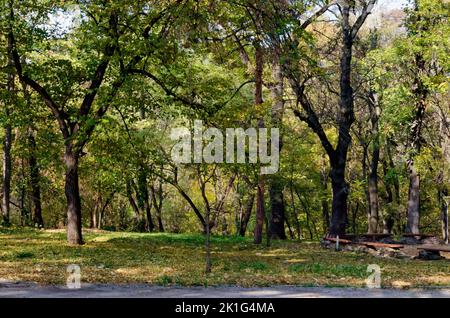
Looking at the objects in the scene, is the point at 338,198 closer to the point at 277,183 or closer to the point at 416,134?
the point at 277,183

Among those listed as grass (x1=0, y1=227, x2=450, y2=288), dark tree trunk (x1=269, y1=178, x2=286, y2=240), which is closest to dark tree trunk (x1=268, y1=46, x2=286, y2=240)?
dark tree trunk (x1=269, y1=178, x2=286, y2=240)

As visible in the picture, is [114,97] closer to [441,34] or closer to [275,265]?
[275,265]

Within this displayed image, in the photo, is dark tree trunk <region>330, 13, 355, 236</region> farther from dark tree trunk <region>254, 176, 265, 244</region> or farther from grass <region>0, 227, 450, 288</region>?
grass <region>0, 227, 450, 288</region>

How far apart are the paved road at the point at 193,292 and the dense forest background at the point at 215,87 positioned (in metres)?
3.63

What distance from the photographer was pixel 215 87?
2173 cm

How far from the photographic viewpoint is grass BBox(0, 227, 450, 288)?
12594 millimetres

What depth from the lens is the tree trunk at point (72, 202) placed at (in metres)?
20.4

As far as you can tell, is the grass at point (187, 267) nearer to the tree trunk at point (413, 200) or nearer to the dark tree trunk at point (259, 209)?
the dark tree trunk at point (259, 209)

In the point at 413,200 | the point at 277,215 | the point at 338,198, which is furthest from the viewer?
the point at 277,215

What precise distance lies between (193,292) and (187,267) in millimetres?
4318

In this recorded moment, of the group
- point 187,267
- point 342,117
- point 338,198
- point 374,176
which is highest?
point 342,117

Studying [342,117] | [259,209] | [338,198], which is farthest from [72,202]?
[342,117]

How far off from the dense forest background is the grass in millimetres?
1766

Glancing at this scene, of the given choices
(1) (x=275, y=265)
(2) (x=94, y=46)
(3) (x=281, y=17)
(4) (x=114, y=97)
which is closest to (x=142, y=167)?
(4) (x=114, y=97)
